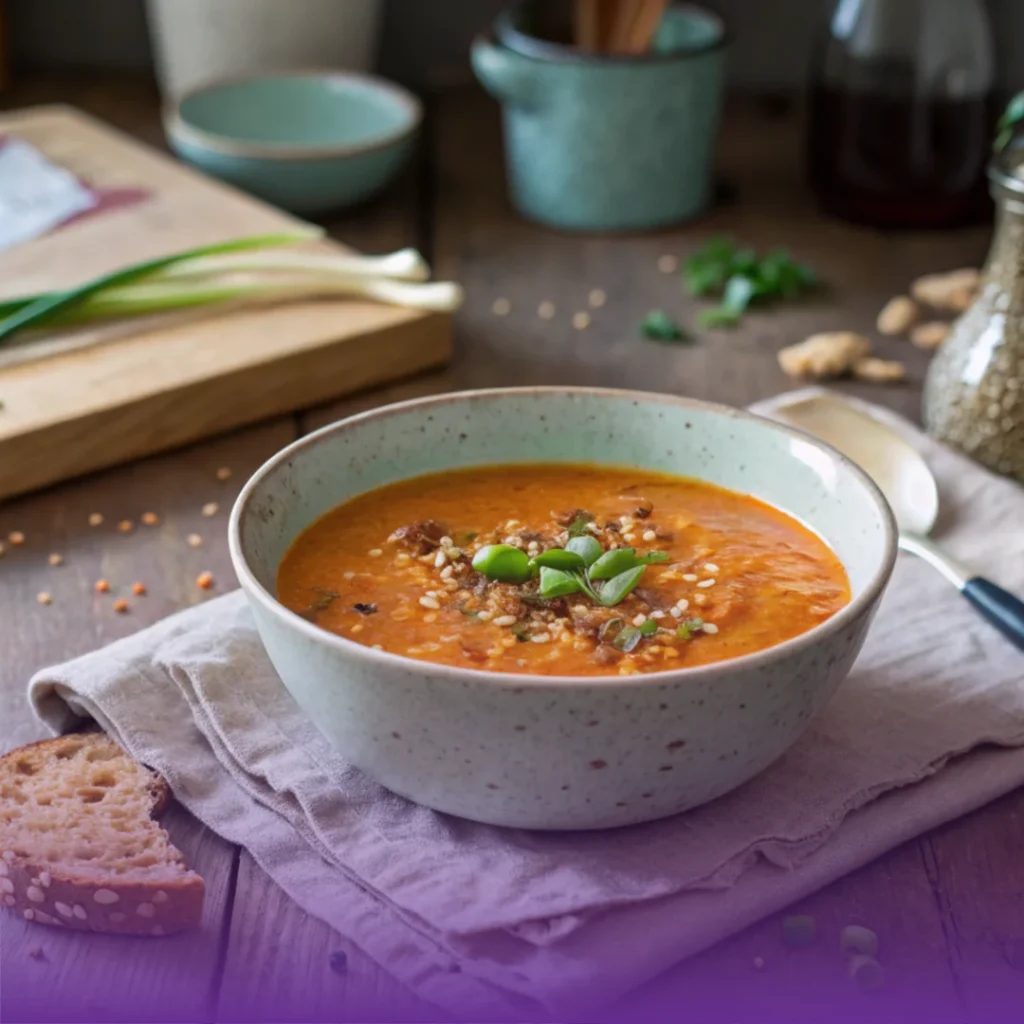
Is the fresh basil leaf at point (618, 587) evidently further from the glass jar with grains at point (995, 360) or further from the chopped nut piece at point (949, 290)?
the chopped nut piece at point (949, 290)

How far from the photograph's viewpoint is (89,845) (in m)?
1.32

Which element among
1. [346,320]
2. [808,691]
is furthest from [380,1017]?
[346,320]

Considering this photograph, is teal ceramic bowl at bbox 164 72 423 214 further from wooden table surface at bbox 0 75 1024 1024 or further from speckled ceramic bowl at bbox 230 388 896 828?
speckled ceramic bowl at bbox 230 388 896 828

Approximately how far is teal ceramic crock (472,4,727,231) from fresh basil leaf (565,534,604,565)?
1.44 m

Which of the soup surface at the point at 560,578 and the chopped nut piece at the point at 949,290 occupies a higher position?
the soup surface at the point at 560,578

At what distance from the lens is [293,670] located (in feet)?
4.23

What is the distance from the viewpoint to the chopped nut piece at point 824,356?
89.6 inches

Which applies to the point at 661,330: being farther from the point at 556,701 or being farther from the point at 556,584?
the point at 556,701

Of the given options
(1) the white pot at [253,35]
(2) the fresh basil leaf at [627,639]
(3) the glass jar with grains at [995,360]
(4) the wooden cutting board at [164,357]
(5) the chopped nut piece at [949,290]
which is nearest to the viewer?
(2) the fresh basil leaf at [627,639]

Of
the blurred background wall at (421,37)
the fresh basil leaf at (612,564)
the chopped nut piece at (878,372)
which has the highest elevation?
the fresh basil leaf at (612,564)

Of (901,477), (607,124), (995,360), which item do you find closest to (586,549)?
(901,477)

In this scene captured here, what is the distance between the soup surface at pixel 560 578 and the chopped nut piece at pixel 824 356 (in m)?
0.72

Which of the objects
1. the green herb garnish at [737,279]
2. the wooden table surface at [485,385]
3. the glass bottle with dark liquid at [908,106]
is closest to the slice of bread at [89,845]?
the wooden table surface at [485,385]

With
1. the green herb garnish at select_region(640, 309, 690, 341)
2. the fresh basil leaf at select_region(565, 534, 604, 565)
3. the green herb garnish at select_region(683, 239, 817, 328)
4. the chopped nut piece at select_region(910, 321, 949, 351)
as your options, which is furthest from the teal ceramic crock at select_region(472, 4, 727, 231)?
the fresh basil leaf at select_region(565, 534, 604, 565)
